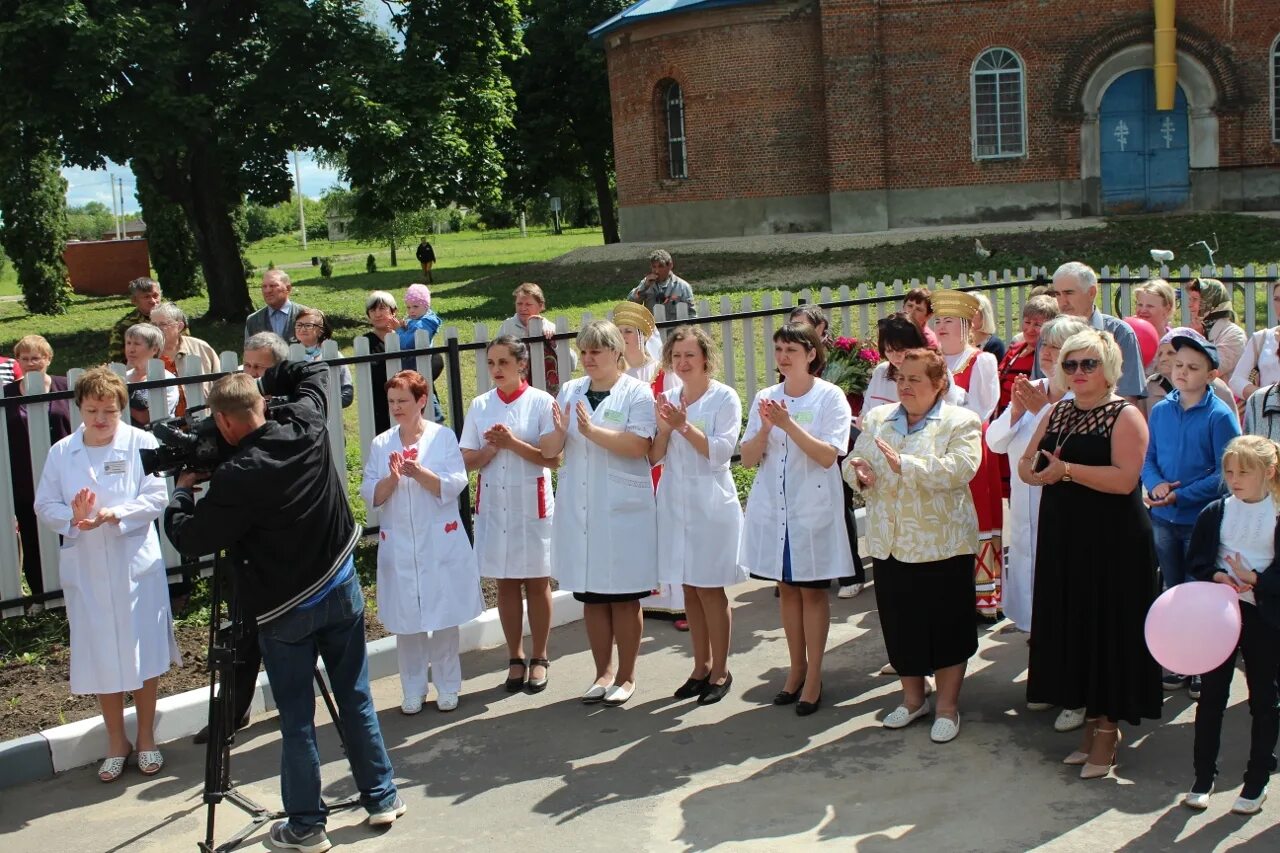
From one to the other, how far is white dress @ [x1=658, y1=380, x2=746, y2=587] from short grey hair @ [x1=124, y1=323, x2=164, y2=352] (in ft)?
11.4

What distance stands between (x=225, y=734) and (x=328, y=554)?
0.81 metres

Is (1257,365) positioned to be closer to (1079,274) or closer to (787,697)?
(1079,274)

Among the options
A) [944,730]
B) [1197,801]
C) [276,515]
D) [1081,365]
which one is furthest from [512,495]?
[1197,801]

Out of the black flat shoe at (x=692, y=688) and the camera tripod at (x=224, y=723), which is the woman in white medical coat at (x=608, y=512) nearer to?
the black flat shoe at (x=692, y=688)

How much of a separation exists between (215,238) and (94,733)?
A: 21.0m

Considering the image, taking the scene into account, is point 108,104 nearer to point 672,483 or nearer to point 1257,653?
point 672,483

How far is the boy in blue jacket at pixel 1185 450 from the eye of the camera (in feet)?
20.4

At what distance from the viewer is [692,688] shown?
6879mm

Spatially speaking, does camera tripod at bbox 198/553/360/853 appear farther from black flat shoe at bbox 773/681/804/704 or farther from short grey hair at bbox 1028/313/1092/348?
short grey hair at bbox 1028/313/1092/348

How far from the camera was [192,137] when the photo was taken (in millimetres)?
24125

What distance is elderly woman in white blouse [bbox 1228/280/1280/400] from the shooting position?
8.09 m

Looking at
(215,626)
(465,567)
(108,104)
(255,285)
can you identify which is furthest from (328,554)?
(255,285)

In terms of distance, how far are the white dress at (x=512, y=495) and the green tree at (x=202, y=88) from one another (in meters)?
17.0

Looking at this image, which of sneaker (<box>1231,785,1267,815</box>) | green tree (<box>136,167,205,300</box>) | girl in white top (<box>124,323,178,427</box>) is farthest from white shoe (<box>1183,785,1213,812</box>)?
green tree (<box>136,167,205,300</box>)
